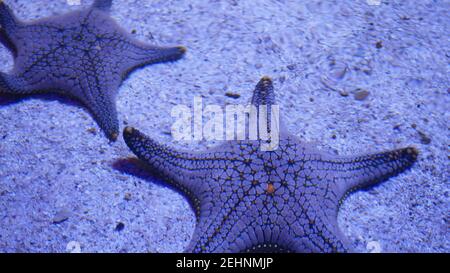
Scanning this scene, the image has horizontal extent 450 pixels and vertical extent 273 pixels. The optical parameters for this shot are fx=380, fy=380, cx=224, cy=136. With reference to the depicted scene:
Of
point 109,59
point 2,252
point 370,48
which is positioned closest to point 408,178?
point 370,48

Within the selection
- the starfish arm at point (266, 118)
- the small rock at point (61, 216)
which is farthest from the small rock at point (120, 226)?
the starfish arm at point (266, 118)

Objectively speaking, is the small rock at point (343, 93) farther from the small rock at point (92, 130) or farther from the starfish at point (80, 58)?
the small rock at point (92, 130)

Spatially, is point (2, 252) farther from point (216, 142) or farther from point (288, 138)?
point (288, 138)

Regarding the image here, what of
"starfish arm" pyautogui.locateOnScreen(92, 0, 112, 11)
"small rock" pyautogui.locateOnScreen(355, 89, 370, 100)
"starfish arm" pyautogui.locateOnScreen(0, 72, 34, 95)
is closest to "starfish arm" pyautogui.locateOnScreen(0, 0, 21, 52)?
"starfish arm" pyautogui.locateOnScreen(0, 72, 34, 95)

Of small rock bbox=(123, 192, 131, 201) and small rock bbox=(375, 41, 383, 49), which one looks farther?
small rock bbox=(375, 41, 383, 49)

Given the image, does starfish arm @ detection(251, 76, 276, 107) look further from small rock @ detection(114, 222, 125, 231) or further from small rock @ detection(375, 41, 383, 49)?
small rock @ detection(375, 41, 383, 49)
